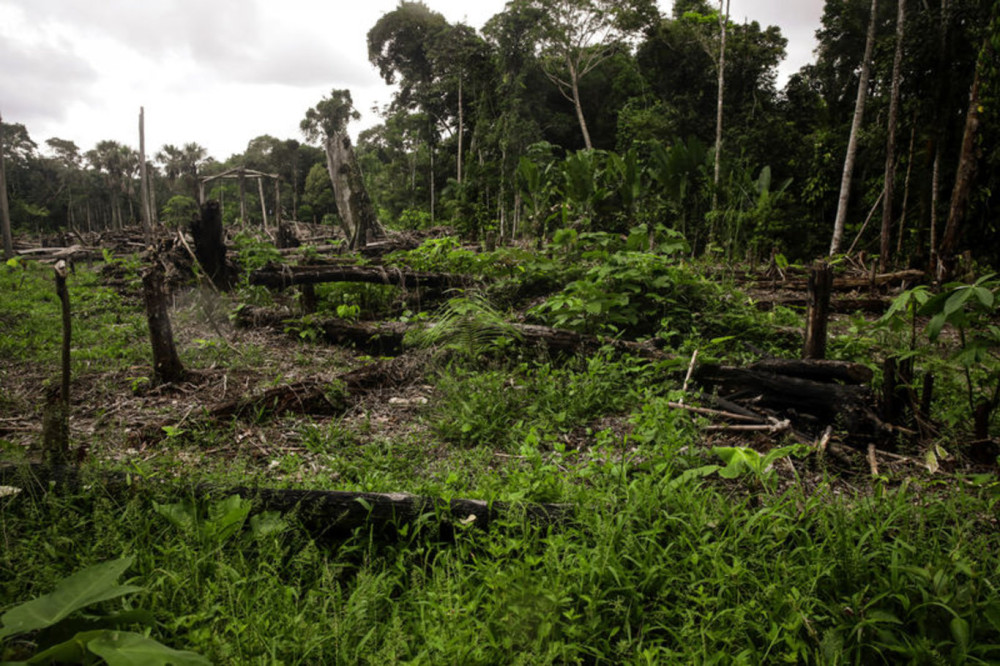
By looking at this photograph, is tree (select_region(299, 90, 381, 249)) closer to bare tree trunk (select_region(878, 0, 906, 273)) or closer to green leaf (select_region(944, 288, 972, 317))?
green leaf (select_region(944, 288, 972, 317))

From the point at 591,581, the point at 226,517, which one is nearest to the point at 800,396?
the point at 591,581

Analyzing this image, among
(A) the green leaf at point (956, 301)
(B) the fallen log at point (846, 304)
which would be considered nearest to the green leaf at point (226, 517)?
(A) the green leaf at point (956, 301)

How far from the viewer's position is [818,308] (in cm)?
359

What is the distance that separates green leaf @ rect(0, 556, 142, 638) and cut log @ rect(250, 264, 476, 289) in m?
5.07

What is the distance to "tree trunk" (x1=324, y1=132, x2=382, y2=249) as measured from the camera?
1062cm

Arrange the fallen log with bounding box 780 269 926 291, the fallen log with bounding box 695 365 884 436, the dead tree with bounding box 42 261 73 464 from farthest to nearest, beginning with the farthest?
the fallen log with bounding box 780 269 926 291
the fallen log with bounding box 695 365 884 436
the dead tree with bounding box 42 261 73 464

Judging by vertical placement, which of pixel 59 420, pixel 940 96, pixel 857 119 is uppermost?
pixel 857 119

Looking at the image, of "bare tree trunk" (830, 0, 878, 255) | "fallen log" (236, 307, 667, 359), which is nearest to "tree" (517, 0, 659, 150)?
"bare tree trunk" (830, 0, 878, 255)

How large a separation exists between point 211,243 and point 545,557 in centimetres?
764

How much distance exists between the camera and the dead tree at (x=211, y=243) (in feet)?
23.4

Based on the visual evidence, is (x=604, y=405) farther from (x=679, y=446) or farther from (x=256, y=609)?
(x=256, y=609)

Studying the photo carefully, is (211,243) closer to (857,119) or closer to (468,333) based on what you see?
(468,333)

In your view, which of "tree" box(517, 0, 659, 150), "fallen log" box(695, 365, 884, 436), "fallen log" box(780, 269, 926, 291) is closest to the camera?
"fallen log" box(695, 365, 884, 436)

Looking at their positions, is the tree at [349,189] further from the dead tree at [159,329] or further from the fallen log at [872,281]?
the fallen log at [872,281]
